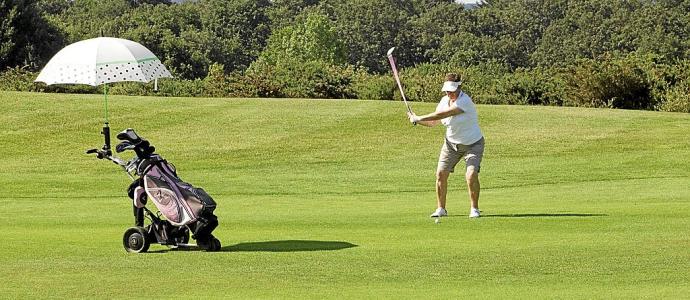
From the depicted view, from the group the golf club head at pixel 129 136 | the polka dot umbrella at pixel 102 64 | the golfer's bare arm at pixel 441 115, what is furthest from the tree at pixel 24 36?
the golf club head at pixel 129 136

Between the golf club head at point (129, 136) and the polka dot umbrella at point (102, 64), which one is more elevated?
the polka dot umbrella at point (102, 64)

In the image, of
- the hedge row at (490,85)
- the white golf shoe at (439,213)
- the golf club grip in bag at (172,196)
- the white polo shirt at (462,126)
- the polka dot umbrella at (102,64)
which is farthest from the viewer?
the hedge row at (490,85)

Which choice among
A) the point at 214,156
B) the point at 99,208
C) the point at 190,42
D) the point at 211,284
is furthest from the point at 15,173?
the point at 190,42

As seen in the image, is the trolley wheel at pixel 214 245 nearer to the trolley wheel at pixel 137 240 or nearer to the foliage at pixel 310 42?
the trolley wheel at pixel 137 240

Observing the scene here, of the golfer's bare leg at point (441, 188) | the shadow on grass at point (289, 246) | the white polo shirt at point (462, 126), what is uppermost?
the white polo shirt at point (462, 126)

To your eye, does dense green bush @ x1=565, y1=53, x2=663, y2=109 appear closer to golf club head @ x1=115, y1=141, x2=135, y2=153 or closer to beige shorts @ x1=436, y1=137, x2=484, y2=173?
beige shorts @ x1=436, y1=137, x2=484, y2=173

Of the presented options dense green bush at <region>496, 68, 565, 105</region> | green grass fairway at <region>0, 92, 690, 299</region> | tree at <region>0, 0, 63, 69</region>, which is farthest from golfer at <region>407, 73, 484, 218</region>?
tree at <region>0, 0, 63, 69</region>

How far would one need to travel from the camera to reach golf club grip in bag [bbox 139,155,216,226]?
1342cm

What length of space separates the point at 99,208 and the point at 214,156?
1064cm

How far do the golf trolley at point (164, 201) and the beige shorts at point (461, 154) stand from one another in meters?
4.25

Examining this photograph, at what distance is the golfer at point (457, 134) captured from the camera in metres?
16.3

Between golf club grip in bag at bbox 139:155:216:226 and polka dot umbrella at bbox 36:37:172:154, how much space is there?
2.57ft

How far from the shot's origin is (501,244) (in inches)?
549

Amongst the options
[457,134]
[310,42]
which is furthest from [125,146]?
[310,42]
